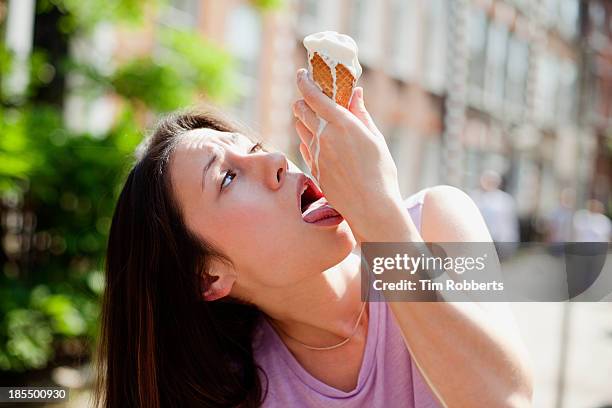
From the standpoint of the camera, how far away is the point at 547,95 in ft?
59.4

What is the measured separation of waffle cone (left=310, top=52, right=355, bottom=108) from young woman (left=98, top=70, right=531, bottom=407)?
33 millimetres

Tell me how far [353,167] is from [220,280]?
1.48 ft

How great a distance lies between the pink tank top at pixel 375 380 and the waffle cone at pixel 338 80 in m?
0.28

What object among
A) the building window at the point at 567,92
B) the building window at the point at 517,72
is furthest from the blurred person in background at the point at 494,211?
the building window at the point at 567,92

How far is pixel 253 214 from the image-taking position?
1.34 metres

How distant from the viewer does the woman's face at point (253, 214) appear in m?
1.33

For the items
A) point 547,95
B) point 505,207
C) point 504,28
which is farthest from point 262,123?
point 547,95

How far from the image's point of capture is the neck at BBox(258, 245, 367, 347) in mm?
1444

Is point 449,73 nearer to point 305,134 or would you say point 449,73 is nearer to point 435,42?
point 435,42

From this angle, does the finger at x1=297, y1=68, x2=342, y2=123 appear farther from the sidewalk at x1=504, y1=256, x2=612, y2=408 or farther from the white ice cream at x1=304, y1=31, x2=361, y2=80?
the sidewalk at x1=504, y1=256, x2=612, y2=408

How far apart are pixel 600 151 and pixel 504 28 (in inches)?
402

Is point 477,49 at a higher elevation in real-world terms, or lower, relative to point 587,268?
higher

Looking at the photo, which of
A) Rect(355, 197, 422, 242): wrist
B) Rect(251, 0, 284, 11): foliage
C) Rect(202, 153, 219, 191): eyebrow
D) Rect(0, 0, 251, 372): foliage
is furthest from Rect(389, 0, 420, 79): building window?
Rect(355, 197, 422, 242): wrist

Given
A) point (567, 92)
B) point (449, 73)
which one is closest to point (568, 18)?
point (567, 92)
